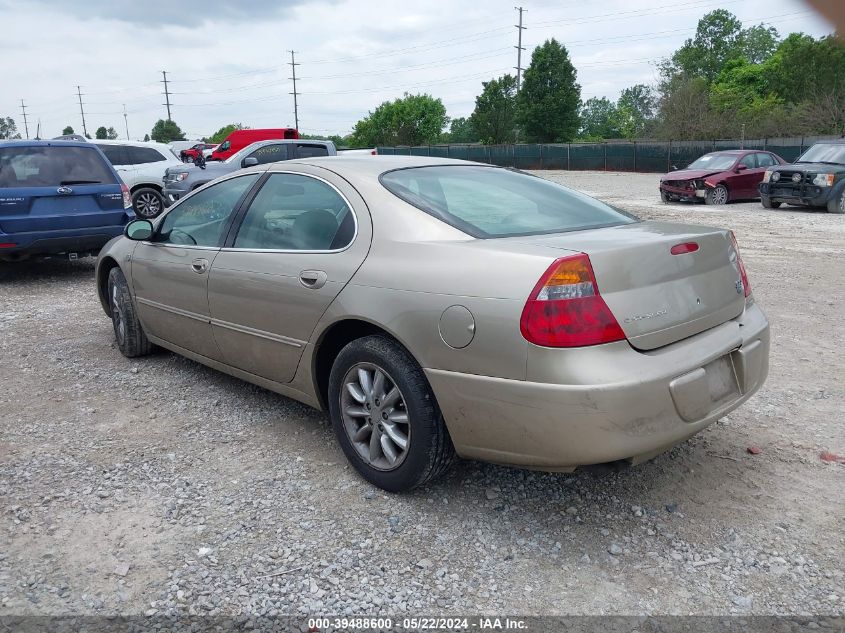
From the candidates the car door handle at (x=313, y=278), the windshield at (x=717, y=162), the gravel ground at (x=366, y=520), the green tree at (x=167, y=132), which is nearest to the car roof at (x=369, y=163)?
the car door handle at (x=313, y=278)

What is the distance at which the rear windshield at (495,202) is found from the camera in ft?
10.5

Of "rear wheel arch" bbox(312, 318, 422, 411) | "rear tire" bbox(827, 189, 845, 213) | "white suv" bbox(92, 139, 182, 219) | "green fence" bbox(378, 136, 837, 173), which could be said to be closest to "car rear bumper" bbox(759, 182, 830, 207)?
"rear tire" bbox(827, 189, 845, 213)

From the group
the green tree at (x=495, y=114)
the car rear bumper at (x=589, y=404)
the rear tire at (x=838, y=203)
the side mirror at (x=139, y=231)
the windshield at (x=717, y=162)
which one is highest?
the green tree at (x=495, y=114)

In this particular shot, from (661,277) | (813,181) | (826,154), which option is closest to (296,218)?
(661,277)

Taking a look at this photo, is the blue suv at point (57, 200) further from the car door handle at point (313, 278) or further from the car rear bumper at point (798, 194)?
the car rear bumper at point (798, 194)

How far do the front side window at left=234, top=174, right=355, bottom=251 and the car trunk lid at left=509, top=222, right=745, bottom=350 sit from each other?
0.95m

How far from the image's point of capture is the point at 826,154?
1562 cm

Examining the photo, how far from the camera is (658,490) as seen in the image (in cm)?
319

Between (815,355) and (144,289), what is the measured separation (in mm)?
4763

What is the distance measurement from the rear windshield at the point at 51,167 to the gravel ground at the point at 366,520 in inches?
165

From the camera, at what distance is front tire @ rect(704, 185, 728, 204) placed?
1722cm

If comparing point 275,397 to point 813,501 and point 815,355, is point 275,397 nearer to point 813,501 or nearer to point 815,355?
point 813,501

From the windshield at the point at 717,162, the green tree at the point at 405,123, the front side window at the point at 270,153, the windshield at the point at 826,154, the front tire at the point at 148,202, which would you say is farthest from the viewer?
the green tree at the point at 405,123

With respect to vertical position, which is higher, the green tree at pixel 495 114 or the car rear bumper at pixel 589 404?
the green tree at pixel 495 114
